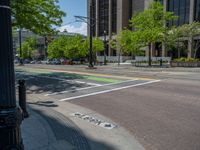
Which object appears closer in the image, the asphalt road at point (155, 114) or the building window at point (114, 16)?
the asphalt road at point (155, 114)

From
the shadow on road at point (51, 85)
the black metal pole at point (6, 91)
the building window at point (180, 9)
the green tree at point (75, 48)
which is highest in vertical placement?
the building window at point (180, 9)

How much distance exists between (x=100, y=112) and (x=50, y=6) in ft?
42.0

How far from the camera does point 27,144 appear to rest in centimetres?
524

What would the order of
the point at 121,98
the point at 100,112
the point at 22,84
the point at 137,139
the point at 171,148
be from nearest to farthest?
the point at 171,148
the point at 137,139
the point at 22,84
the point at 100,112
the point at 121,98

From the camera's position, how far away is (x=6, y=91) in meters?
2.65

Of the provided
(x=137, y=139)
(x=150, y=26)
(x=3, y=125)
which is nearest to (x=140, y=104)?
(x=137, y=139)

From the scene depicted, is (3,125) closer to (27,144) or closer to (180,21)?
(27,144)

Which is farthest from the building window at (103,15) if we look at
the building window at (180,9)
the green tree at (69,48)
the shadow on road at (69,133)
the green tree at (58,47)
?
the shadow on road at (69,133)

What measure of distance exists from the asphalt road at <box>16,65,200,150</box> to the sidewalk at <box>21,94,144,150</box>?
1.34ft

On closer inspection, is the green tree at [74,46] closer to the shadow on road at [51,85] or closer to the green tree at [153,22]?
the green tree at [153,22]

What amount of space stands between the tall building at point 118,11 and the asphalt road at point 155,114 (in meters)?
48.4

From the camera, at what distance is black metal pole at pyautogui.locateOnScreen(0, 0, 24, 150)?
2625 millimetres

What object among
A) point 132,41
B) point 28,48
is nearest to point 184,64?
point 132,41

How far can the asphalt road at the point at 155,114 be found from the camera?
5582 mm
